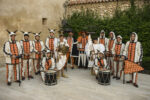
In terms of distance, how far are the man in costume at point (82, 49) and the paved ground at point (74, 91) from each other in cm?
199

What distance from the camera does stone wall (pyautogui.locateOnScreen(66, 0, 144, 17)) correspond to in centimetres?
880

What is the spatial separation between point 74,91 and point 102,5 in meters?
6.26

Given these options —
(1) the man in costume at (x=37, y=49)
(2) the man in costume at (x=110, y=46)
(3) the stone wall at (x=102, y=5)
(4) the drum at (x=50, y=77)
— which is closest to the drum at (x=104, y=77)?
(2) the man in costume at (x=110, y=46)

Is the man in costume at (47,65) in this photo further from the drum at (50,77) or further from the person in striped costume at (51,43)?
the person in striped costume at (51,43)

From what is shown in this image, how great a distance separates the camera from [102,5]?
954 centimetres

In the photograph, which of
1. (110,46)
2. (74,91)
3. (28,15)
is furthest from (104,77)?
(28,15)

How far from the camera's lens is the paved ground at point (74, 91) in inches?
185

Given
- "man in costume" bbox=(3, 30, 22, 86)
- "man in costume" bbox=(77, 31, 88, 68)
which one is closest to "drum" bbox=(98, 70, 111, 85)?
"man in costume" bbox=(77, 31, 88, 68)

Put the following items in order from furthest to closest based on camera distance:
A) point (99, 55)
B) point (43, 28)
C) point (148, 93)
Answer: point (43, 28), point (99, 55), point (148, 93)

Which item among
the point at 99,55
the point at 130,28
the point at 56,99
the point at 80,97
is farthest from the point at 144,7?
the point at 56,99

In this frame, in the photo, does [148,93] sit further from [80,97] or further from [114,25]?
[114,25]

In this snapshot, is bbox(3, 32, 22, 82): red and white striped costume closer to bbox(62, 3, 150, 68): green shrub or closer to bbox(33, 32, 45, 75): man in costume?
bbox(33, 32, 45, 75): man in costume

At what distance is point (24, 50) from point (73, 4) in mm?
5793

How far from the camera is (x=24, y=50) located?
20.5 ft
